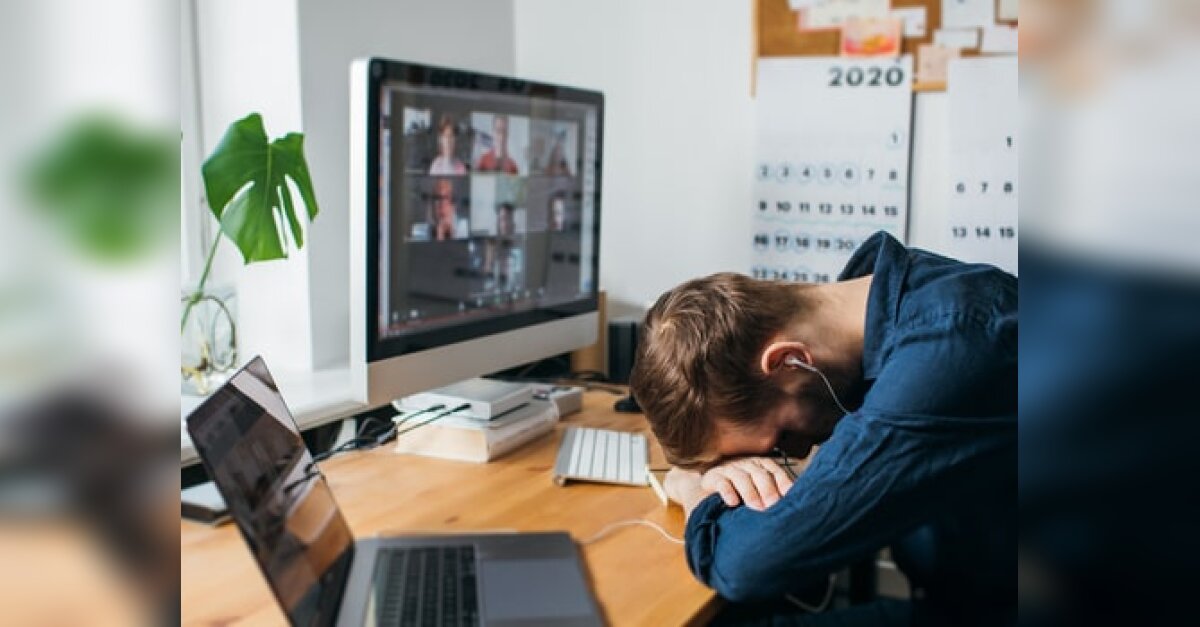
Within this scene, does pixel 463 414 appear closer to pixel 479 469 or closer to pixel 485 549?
pixel 479 469

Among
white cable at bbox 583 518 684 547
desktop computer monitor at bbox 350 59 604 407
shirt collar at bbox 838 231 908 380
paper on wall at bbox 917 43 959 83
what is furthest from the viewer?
paper on wall at bbox 917 43 959 83

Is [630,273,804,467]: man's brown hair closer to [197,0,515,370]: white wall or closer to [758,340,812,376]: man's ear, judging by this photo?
[758,340,812,376]: man's ear

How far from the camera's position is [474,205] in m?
1.55

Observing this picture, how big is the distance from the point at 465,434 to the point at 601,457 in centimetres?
22

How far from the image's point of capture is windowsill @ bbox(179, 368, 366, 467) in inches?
62.1

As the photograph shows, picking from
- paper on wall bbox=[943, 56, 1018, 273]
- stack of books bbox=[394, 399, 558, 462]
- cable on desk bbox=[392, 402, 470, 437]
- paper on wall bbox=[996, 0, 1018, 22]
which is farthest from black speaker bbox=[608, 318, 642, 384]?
paper on wall bbox=[996, 0, 1018, 22]

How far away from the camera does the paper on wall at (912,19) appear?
192 centimetres

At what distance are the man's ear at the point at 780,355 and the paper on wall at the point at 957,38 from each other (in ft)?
3.37

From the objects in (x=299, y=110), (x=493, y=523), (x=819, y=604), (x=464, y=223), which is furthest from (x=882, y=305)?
(x=819, y=604)

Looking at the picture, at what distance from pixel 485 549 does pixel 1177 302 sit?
3.42ft

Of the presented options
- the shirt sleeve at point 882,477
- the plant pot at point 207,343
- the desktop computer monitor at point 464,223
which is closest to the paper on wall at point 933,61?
the desktop computer monitor at point 464,223

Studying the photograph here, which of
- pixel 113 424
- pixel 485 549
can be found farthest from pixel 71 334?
pixel 485 549

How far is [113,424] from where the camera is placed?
0.83ft

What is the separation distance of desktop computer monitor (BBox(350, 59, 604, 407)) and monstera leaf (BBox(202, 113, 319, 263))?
20cm
